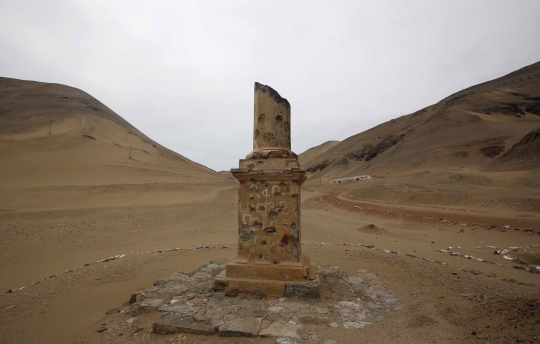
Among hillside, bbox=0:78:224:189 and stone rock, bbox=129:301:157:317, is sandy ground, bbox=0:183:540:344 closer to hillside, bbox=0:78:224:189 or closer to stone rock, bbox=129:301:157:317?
stone rock, bbox=129:301:157:317

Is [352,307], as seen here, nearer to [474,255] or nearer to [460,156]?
[474,255]

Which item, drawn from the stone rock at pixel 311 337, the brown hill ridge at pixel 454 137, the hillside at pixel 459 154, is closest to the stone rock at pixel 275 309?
the stone rock at pixel 311 337

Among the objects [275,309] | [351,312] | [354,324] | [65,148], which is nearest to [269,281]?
[275,309]

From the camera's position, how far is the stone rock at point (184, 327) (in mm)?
4059

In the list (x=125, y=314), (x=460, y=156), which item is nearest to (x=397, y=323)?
(x=125, y=314)

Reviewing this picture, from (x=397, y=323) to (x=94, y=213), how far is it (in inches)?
577

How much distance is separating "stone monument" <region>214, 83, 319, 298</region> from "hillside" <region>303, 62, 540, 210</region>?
17080mm

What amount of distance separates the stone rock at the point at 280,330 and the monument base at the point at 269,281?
90 centimetres

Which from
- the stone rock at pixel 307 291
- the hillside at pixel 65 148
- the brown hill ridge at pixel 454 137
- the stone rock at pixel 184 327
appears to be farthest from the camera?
the brown hill ridge at pixel 454 137

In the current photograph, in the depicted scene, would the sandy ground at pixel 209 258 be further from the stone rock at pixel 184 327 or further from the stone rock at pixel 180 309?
the stone rock at pixel 180 309

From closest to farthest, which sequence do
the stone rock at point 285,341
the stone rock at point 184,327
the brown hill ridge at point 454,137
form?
the stone rock at point 285,341, the stone rock at point 184,327, the brown hill ridge at point 454,137

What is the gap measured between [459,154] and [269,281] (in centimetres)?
4384

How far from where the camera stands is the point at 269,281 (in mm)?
5227

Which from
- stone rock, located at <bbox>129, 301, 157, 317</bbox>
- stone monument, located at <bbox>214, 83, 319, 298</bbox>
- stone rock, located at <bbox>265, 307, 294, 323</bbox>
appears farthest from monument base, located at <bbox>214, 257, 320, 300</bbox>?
stone rock, located at <bbox>129, 301, 157, 317</bbox>
